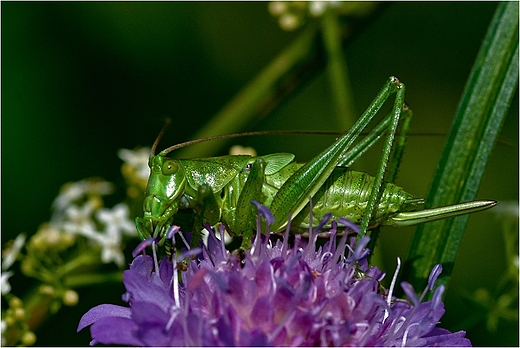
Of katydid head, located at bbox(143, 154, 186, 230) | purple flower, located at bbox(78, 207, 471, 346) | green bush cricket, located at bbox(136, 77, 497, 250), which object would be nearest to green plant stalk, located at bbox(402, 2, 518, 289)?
green bush cricket, located at bbox(136, 77, 497, 250)

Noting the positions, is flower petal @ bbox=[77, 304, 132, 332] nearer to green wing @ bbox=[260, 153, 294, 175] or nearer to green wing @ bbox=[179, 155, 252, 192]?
green wing @ bbox=[179, 155, 252, 192]

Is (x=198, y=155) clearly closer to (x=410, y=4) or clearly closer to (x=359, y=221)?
(x=359, y=221)

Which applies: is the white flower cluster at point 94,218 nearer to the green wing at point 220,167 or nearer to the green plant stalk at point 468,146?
the green wing at point 220,167

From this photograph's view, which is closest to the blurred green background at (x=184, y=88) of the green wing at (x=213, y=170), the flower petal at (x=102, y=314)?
the green wing at (x=213, y=170)

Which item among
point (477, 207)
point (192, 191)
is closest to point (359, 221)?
point (477, 207)

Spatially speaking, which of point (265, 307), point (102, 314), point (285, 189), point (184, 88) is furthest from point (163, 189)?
point (184, 88)
